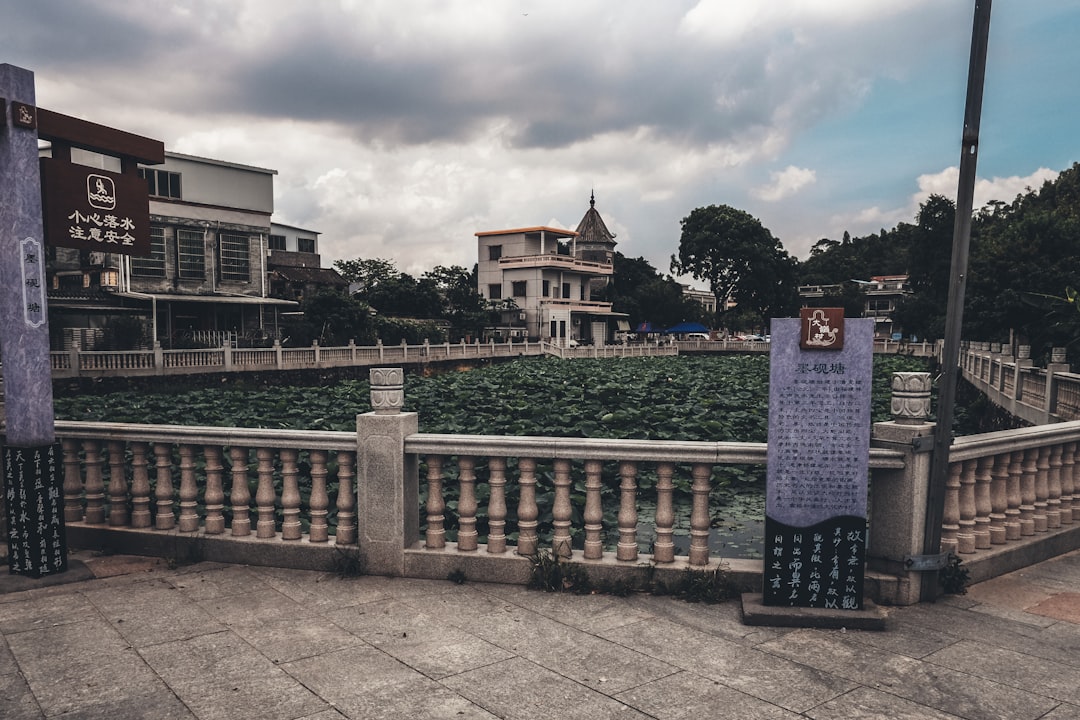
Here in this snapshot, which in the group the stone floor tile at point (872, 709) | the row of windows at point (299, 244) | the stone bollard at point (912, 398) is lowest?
the stone floor tile at point (872, 709)

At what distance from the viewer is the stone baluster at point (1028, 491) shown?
4871 millimetres

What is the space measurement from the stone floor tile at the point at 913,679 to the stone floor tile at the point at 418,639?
1.49 m

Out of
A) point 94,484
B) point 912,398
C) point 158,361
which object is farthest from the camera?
point 158,361

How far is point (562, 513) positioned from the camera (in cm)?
A: 440

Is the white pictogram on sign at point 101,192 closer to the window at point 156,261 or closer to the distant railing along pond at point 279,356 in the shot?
the distant railing along pond at point 279,356

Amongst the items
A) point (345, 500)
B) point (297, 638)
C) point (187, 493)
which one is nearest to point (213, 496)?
point (187, 493)

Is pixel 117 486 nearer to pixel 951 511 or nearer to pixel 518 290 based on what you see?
pixel 951 511

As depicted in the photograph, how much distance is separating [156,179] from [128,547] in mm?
30828

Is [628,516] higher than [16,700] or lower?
higher

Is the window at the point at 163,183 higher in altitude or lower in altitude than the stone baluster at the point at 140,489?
higher

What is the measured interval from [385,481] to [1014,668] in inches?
142

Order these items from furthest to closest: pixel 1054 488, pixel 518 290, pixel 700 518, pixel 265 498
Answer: pixel 518 290, pixel 1054 488, pixel 265 498, pixel 700 518

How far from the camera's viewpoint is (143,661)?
10.7 ft

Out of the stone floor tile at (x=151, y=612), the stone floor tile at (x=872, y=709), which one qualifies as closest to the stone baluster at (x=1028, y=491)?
the stone floor tile at (x=872, y=709)
